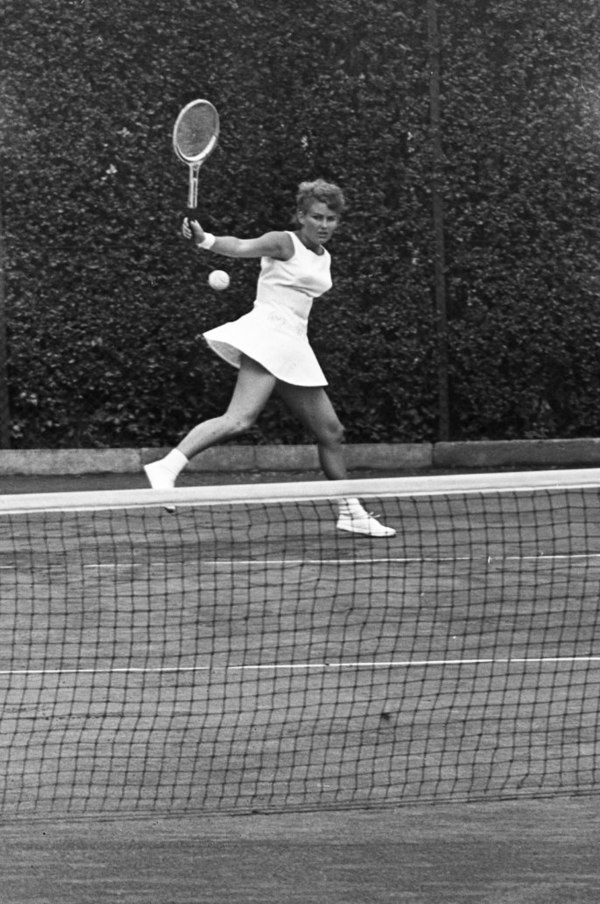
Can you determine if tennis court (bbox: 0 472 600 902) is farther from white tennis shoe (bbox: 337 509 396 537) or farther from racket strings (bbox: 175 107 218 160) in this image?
racket strings (bbox: 175 107 218 160)

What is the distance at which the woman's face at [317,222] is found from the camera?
9.89 m

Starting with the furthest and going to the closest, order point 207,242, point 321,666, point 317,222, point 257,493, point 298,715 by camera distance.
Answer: point 317,222
point 207,242
point 321,666
point 298,715
point 257,493

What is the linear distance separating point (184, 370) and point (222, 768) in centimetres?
853

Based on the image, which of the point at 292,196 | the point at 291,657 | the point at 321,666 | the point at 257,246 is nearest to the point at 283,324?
the point at 257,246

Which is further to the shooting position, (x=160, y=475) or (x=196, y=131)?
(x=196, y=131)

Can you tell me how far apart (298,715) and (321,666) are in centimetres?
81

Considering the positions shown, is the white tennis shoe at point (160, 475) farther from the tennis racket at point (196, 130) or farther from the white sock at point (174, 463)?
the tennis racket at point (196, 130)

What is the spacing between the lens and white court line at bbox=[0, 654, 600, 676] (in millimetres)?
6820

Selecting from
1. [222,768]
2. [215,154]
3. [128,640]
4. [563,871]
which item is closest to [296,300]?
[128,640]

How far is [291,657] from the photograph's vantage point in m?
7.14

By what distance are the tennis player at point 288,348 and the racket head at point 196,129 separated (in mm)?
1114

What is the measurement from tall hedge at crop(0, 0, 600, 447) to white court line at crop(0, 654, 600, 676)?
7.02 m

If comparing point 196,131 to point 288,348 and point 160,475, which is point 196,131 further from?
point 160,475

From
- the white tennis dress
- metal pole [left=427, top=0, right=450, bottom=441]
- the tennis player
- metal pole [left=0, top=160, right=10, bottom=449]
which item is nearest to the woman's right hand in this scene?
the tennis player
